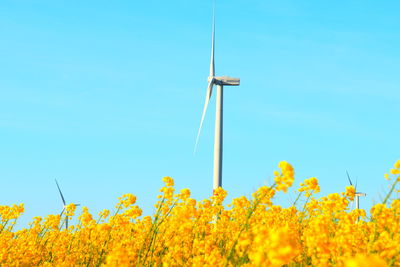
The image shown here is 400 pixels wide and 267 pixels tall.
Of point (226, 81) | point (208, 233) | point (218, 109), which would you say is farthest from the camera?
point (226, 81)

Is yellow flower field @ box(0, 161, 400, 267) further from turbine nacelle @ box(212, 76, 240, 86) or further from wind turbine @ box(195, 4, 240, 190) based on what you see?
turbine nacelle @ box(212, 76, 240, 86)

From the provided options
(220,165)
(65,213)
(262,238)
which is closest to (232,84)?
(220,165)

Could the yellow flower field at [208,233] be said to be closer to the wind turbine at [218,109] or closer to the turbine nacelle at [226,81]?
the wind turbine at [218,109]

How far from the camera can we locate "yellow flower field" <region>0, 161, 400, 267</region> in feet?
19.1

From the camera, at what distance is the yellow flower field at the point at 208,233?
582 centimetres

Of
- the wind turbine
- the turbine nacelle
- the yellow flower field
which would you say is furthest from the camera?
the turbine nacelle

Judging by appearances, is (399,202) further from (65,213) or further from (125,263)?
(65,213)

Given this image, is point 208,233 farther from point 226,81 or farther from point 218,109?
point 226,81

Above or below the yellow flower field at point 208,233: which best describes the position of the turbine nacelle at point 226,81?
above

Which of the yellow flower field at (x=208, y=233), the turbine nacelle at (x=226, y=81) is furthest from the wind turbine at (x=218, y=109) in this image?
the yellow flower field at (x=208, y=233)

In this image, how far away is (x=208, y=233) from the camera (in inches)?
434

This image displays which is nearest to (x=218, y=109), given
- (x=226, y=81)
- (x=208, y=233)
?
(x=226, y=81)

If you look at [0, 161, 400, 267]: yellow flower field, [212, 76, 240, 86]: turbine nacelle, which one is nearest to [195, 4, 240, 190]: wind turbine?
[212, 76, 240, 86]: turbine nacelle

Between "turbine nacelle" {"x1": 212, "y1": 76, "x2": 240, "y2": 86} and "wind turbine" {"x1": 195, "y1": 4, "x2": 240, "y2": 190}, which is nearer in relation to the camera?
"wind turbine" {"x1": 195, "y1": 4, "x2": 240, "y2": 190}
